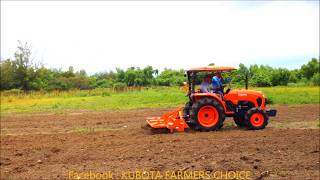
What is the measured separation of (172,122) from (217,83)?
1.72 m

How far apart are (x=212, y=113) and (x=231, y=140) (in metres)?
2.24

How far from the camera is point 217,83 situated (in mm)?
12758

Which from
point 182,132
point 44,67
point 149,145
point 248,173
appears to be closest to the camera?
point 248,173

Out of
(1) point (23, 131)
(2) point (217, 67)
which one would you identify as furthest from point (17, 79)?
(2) point (217, 67)

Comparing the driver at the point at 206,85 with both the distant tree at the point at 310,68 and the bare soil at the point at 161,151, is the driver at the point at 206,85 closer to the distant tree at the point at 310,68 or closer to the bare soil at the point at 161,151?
the bare soil at the point at 161,151

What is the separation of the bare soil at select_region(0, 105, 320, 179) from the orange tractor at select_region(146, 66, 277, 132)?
0.34 metres

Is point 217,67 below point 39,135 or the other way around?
the other way around

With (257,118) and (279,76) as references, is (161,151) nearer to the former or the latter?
(257,118)

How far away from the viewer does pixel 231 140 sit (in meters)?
10.4

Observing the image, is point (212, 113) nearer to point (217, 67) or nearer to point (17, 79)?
point (217, 67)

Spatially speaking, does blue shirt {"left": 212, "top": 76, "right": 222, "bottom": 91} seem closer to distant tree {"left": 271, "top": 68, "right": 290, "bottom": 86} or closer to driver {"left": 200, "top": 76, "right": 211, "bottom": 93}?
driver {"left": 200, "top": 76, "right": 211, "bottom": 93}

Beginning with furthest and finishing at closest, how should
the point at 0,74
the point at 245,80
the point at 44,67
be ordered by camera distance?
the point at 44,67 < the point at 0,74 < the point at 245,80

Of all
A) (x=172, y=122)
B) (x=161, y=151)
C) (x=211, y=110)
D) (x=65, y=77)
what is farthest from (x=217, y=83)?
(x=65, y=77)

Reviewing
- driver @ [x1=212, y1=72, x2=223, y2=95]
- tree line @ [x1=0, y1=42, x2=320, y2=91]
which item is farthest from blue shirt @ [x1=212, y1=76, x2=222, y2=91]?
tree line @ [x1=0, y1=42, x2=320, y2=91]
